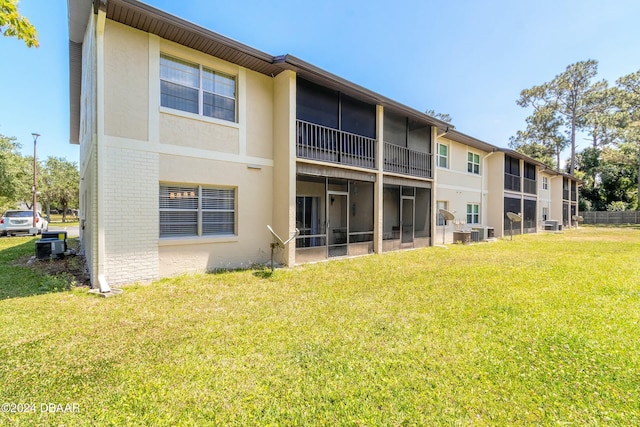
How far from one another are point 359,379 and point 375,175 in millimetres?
9415

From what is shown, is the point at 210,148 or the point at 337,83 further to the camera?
the point at 337,83

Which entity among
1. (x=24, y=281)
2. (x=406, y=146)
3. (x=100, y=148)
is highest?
(x=406, y=146)

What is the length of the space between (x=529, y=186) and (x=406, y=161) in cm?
1694

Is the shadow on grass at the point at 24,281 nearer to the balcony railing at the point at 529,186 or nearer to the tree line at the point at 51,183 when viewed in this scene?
the tree line at the point at 51,183

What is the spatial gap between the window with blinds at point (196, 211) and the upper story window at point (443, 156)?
12566 millimetres

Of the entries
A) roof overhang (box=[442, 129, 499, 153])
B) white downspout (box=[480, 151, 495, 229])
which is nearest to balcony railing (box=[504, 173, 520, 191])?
white downspout (box=[480, 151, 495, 229])

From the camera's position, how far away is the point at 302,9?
37.3 ft

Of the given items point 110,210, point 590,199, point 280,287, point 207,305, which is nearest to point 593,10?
point 280,287

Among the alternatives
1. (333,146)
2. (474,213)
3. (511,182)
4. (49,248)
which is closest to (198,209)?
(333,146)

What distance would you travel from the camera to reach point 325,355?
3.58m

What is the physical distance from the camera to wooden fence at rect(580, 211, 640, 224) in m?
33.8

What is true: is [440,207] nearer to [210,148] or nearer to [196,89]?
[210,148]

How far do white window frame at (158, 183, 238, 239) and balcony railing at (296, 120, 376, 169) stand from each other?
2897mm

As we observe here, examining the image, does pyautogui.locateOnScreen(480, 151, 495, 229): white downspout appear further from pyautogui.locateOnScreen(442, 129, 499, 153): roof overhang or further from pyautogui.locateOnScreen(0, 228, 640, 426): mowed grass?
pyautogui.locateOnScreen(0, 228, 640, 426): mowed grass
